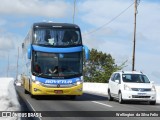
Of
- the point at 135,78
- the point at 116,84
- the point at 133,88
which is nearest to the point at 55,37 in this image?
the point at 116,84

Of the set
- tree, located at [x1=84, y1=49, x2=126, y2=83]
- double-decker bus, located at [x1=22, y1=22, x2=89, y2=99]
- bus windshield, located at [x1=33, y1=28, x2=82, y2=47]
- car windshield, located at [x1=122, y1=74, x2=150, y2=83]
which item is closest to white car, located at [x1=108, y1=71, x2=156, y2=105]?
car windshield, located at [x1=122, y1=74, x2=150, y2=83]

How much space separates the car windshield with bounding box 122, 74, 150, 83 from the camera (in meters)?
25.9

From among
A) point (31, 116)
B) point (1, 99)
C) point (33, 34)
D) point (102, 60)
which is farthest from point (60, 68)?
point (102, 60)

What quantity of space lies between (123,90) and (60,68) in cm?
375

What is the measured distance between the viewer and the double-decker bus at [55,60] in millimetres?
26062

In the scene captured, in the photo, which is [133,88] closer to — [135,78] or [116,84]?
[135,78]

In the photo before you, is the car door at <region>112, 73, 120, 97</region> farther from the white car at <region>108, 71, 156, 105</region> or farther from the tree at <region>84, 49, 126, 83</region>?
the tree at <region>84, 49, 126, 83</region>

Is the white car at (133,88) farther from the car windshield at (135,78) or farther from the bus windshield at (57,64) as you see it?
the bus windshield at (57,64)

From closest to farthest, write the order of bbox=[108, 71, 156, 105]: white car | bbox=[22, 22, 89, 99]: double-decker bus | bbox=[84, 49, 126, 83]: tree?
bbox=[108, 71, 156, 105]: white car < bbox=[22, 22, 89, 99]: double-decker bus < bbox=[84, 49, 126, 83]: tree

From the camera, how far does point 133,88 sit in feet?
81.8

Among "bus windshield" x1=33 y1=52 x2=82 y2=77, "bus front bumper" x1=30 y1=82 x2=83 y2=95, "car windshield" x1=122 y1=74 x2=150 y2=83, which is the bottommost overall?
"bus front bumper" x1=30 y1=82 x2=83 y2=95

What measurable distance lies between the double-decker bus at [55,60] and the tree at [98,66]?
202 ft

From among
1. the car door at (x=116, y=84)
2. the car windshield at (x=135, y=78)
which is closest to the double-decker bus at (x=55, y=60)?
the car door at (x=116, y=84)

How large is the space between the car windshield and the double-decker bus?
2.44 metres
